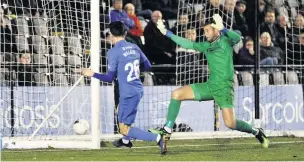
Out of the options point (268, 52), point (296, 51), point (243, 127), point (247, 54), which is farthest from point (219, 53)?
point (268, 52)

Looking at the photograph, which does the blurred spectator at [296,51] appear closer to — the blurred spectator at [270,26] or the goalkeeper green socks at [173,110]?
the blurred spectator at [270,26]

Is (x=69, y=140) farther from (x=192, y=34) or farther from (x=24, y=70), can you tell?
(x=192, y=34)

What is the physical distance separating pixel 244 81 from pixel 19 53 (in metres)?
4.67

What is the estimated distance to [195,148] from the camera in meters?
17.5

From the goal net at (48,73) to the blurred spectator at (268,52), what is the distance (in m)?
3.79

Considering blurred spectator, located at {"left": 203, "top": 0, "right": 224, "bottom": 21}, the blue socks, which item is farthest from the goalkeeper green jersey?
blurred spectator, located at {"left": 203, "top": 0, "right": 224, "bottom": 21}

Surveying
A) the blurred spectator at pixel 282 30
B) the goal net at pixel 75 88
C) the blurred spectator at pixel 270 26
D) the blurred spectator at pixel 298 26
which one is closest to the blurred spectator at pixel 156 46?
the goal net at pixel 75 88

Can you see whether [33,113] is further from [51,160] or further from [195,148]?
[51,160]

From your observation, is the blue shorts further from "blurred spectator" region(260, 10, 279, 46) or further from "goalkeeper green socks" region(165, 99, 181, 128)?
"blurred spectator" region(260, 10, 279, 46)

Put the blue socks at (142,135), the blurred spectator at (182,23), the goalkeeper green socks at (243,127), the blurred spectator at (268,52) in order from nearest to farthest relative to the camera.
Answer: the blue socks at (142,135) < the goalkeeper green socks at (243,127) < the blurred spectator at (182,23) < the blurred spectator at (268,52)

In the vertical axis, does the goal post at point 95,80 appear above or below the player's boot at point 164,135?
above

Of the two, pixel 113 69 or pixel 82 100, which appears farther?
pixel 82 100

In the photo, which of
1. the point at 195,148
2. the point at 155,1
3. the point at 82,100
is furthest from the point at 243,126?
the point at 155,1

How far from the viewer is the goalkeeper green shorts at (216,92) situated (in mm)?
16281
